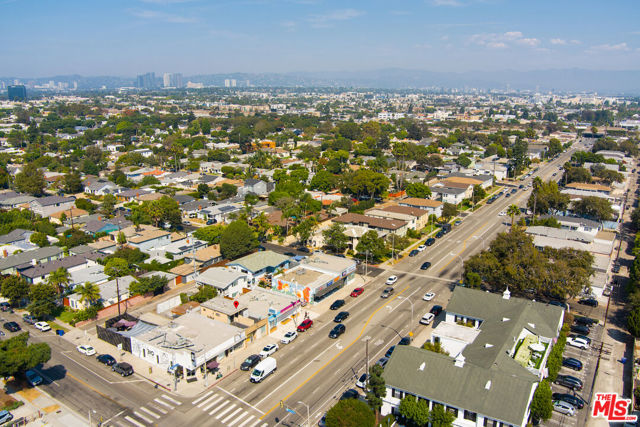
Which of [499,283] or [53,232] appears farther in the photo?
[53,232]

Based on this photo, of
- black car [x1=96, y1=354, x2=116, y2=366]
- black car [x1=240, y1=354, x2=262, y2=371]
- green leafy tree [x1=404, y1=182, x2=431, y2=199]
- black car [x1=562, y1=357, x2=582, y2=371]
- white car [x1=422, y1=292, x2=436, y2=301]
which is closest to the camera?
black car [x1=240, y1=354, x2=262, y2=371]

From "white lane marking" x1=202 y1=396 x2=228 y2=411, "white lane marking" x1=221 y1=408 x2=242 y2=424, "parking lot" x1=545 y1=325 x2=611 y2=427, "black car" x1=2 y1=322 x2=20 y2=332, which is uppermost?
"parking lot" x1=545 y1=325 x2=611 y2=427

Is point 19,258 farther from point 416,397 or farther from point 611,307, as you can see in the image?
point 611,307

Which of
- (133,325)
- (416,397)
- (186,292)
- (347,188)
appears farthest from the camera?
(347,188)

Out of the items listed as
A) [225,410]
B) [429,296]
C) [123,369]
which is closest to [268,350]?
[225,410]

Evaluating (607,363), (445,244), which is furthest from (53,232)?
(607,363)

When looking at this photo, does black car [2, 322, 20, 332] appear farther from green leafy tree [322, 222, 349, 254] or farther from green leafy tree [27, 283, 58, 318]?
green leafy tree [322, 222, 349, 254]

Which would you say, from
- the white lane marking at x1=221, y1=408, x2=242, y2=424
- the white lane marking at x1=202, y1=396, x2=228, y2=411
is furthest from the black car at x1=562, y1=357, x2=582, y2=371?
the white lane marking at x1=202, y1=396, x2=228, y2=411

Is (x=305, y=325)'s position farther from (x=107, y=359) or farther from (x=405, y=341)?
(x=107, y=359)
